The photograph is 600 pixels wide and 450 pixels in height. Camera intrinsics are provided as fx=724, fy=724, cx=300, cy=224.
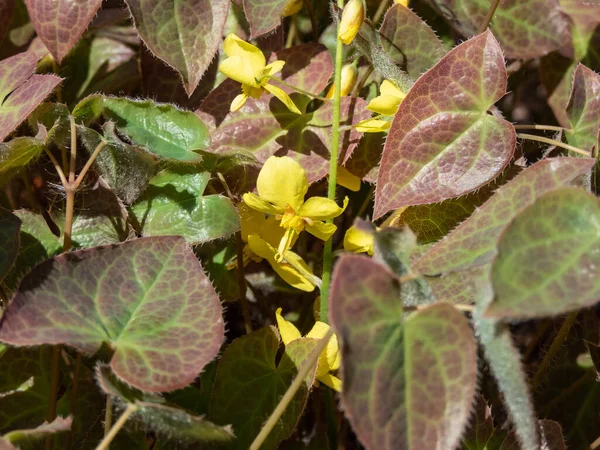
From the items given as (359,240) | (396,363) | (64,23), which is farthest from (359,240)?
(64,23)

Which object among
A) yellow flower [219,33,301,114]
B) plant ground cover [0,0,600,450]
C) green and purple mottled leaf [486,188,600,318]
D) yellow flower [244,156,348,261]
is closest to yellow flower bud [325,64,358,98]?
plant ground cover [0,0,600,450]

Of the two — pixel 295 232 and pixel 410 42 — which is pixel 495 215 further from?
pixel 410 42

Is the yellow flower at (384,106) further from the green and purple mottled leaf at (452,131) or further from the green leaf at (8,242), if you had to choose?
the green leaf at (8,242)

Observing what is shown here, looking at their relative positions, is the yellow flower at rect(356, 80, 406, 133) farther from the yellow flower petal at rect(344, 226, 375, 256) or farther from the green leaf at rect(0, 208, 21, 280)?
the green leaf at rect(0, 208, 21, 280)

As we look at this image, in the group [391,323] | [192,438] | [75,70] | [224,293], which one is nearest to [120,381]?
[192,438]

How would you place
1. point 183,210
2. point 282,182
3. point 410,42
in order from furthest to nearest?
point 410,42
point 183,210
point 282,182
